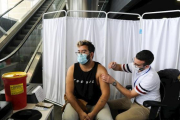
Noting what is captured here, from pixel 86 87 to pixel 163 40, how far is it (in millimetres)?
1713

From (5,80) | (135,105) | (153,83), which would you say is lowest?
(135,105)

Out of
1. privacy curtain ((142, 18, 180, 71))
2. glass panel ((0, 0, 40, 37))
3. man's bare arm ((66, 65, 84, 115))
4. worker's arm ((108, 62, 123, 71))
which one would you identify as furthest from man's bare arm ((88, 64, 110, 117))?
glass panel ((0, 0, 40, 37))

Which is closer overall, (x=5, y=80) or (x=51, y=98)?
(x=5, y=80)

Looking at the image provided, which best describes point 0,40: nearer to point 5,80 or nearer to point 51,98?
point 51,98

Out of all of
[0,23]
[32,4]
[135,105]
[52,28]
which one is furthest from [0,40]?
[135,105]

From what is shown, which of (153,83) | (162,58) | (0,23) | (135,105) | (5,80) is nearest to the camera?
(5,80)

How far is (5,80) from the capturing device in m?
1.22

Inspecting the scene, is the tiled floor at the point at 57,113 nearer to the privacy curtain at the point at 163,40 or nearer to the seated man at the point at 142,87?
the seated man at the point at 142,87

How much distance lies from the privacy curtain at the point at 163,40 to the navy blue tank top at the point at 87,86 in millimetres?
1404

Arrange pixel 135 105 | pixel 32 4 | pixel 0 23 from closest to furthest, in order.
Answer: pixel 135 105 → pixel 0 23 → pixel 32 4

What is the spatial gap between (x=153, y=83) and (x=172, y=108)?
1.28 feet

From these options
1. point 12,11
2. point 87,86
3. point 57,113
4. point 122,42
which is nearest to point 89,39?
point 122,42

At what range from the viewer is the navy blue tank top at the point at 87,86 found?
5.85ft

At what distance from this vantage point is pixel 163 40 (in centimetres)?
253
